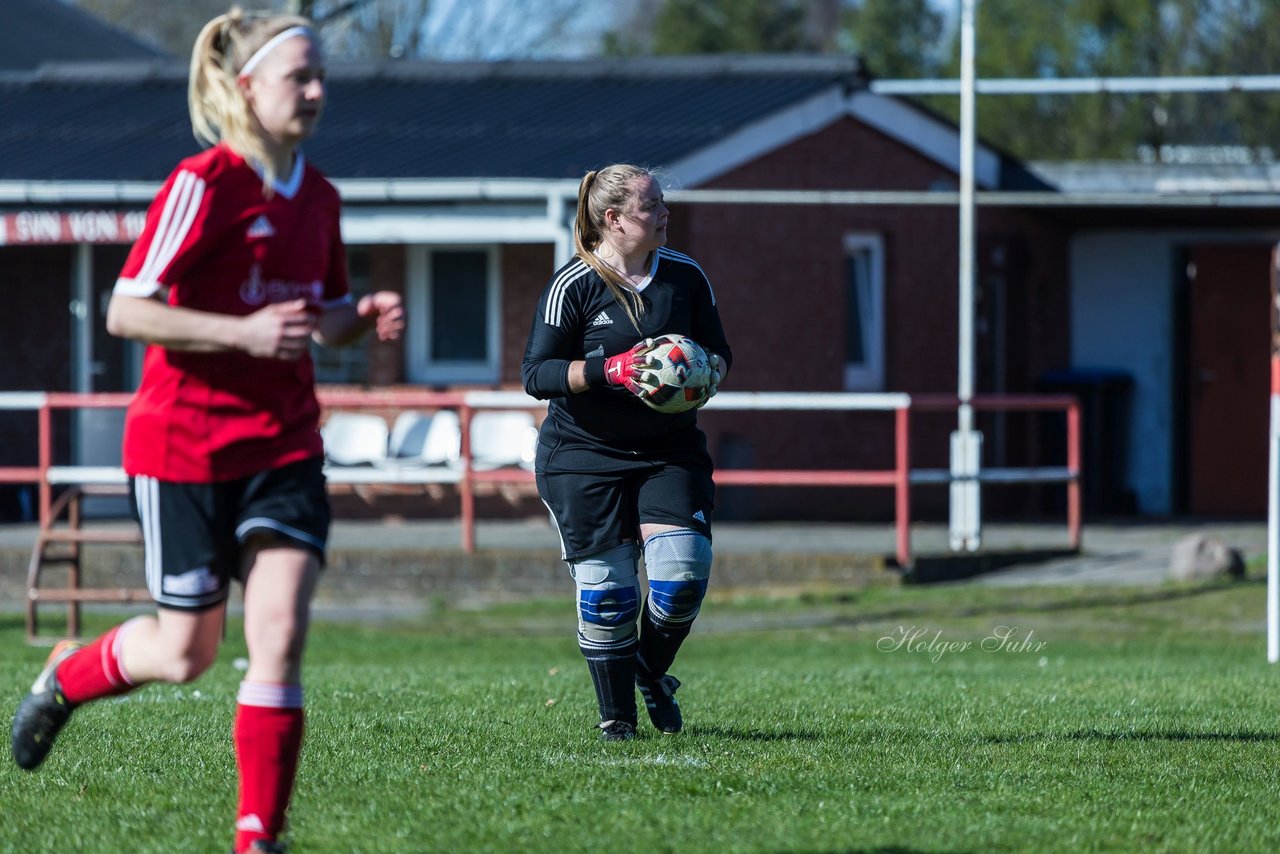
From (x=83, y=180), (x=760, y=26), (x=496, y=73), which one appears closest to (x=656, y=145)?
(x=496, y=73)

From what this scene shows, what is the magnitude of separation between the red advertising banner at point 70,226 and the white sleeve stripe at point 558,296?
9.93 m

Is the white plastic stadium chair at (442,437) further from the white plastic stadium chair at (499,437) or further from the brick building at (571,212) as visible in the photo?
the brick building at (571,212)

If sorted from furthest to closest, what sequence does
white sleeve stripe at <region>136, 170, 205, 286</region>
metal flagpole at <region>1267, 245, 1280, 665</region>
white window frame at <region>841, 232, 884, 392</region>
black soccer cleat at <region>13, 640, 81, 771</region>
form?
1. white window frame at <region>841, 232, 884, 392</region>
2. metal flagpole at <region>1267, 245, 1280, 665</region>
3. black soccer cleat at <region>13, 640, 81, 771</region>
4. white sleeve stripe at <region>136, 170, 205, 286</region>

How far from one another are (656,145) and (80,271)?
5.77 meters

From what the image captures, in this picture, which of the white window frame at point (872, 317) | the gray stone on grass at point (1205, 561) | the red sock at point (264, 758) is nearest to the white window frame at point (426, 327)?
the white window frame at point (872, 317)

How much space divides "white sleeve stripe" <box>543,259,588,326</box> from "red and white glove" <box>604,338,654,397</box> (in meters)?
0.31

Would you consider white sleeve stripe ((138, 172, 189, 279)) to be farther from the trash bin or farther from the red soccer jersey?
the trash bin

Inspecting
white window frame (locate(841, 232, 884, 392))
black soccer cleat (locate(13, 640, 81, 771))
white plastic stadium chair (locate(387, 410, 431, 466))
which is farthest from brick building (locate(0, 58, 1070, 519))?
black soccer cleat (locate(13, 640, 81, 771))

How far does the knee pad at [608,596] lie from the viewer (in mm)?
6000

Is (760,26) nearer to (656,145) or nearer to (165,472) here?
(656,145)

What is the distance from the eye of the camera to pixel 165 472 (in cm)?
408

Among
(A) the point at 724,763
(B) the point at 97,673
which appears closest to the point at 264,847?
(B) the point at 97,673

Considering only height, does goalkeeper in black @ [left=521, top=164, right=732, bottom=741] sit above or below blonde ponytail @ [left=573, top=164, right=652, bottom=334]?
below

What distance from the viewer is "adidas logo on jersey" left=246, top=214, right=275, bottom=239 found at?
4.09 m
